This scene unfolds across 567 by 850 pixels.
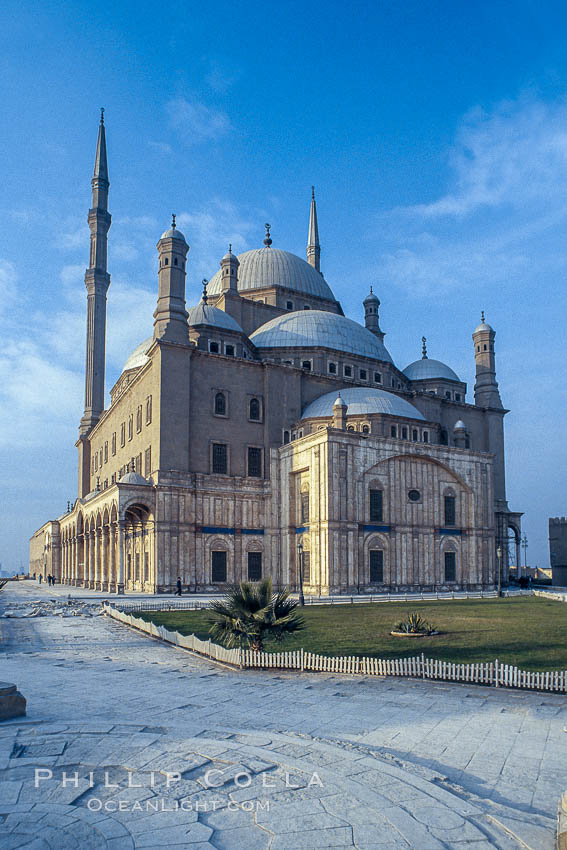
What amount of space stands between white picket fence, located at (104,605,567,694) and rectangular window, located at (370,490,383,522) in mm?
24092

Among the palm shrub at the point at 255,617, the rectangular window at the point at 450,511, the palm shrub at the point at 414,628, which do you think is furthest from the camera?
the rectangular window at the point at 450,511

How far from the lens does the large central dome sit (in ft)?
186

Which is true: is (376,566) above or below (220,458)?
below

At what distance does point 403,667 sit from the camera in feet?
44.6

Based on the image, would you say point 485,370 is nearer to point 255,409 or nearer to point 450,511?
point 450,511

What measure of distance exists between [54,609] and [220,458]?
15.3 meters

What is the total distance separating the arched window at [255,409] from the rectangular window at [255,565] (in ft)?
28.5

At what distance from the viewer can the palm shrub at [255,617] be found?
51.8 feet

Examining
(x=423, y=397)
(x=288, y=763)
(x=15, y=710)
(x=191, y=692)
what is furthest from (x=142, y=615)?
(x=423, y=397)

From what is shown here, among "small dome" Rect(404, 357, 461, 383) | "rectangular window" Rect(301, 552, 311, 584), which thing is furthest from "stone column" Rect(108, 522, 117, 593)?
"small dome" Rect(404, 357, 461, 383)

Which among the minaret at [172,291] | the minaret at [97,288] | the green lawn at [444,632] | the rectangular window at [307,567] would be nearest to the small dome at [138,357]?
the minaret at [97,288]

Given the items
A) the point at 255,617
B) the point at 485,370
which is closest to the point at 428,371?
the point at 485,370

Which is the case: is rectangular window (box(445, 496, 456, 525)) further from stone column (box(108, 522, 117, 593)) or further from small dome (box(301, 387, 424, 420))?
stone column (box(108, 522, 117, 593))

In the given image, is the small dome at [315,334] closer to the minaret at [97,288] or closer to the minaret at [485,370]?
the minaret at [485,370]
